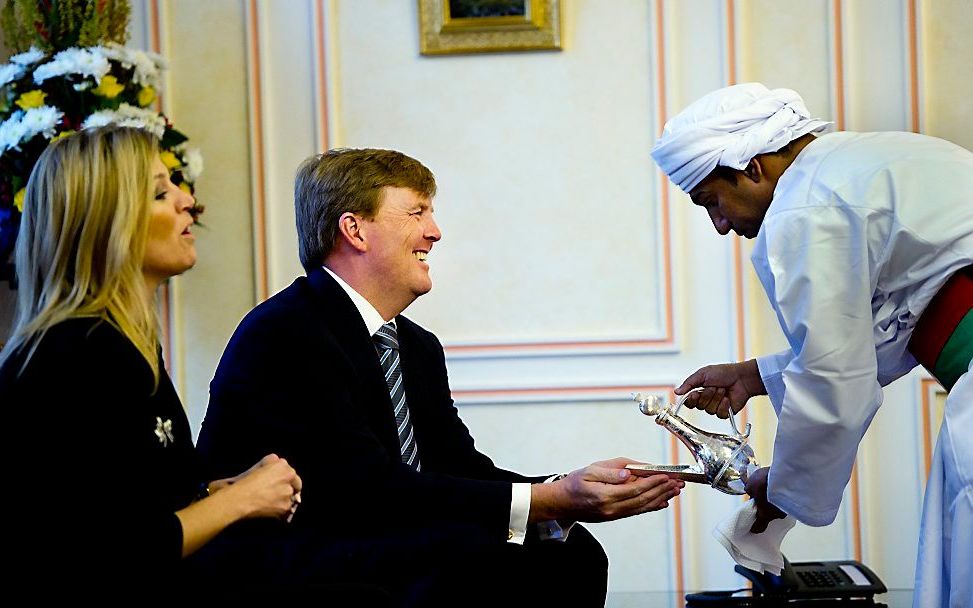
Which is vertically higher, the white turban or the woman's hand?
the white turban

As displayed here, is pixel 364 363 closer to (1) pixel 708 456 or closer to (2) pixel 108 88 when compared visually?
(1) pixel 708 456

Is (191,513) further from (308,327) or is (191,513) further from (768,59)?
(768,59)

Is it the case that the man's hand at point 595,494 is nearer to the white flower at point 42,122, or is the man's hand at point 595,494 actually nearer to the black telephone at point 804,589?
the black telephone at point 804,589

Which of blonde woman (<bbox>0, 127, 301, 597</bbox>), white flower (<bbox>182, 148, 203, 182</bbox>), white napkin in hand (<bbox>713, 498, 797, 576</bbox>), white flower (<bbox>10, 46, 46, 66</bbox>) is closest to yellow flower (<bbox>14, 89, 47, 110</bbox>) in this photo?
white flower (<bbox>10, 46, 46, 66</bbox>)

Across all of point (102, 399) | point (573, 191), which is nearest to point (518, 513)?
point (102, 399)

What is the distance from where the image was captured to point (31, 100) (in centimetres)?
330

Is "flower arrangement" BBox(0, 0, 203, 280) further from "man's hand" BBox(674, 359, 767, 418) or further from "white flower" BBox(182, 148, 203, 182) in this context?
"man's hand" BBox(674, 359, 767, 418)

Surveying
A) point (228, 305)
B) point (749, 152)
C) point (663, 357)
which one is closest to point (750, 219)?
point (749, 152)

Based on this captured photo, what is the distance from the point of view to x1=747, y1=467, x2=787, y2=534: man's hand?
2270mm

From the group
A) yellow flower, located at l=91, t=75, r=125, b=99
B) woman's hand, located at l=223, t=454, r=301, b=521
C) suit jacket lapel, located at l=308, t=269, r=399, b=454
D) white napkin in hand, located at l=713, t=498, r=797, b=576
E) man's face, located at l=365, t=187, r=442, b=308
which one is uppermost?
yellow flower, located at l=91, t=75, r=125, b=99

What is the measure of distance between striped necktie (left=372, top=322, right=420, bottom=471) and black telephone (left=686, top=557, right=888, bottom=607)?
2.19ft

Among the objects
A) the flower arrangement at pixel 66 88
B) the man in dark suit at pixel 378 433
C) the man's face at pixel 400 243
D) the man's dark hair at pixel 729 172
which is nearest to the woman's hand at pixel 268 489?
the man in dark suit at pixel 378 433

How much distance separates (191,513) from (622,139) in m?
2.33

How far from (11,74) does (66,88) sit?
19 cm
